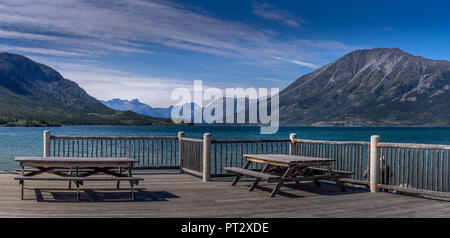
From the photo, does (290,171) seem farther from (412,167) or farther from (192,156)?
(192,156)

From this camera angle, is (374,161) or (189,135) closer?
(374,161)

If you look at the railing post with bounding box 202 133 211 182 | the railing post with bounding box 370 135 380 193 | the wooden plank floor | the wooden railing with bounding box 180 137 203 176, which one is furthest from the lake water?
the railing post with bounding box 370 135 380 193

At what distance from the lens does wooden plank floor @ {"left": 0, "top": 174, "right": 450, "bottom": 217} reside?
247 inches

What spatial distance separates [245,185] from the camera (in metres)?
9.64

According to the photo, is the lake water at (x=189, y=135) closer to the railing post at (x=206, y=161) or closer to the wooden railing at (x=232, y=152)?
the wooden railing at (x=232, y=152)

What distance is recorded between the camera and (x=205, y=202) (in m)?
7.24

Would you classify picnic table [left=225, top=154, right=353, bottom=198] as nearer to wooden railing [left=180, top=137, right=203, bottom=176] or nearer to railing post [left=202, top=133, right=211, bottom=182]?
railing post [left=202, top=133, right=211, bottom=182]

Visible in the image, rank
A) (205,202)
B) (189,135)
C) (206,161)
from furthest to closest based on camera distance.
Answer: (189,135) → (206,161) → (205,202)

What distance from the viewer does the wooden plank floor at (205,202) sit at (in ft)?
20.6

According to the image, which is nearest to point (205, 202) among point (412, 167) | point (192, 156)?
point (192, 156)

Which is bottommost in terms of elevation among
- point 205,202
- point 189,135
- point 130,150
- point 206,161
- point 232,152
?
point 189,135

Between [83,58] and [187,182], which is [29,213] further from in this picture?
[83,58]

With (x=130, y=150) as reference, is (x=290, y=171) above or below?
above
